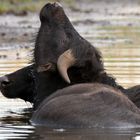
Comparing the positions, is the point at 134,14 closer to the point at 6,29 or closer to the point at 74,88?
the point at 6,29

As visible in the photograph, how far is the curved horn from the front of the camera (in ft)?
29.8

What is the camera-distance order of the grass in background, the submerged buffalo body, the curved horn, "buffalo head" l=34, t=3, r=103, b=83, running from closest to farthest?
1. the curved horn
2. "buffalo head" l=34, t=3, r=103, b=83
3. the submerged buffalo body
4. the grass in background

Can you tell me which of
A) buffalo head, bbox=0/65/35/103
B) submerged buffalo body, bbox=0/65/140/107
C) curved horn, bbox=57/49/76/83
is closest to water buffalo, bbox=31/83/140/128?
curved horn, bbox=57/49/76/83

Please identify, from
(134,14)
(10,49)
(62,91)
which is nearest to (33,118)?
(62,91)

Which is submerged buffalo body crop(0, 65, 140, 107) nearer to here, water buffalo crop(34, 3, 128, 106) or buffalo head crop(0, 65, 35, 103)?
buffalo head crop(0, 65, 35, 103)

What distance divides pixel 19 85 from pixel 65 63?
52.4 inches

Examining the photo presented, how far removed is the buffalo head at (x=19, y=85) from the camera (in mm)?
10219

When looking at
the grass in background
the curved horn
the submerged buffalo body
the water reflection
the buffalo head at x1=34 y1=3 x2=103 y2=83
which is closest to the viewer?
the water reflection

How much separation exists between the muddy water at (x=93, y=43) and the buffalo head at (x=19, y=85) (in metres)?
0.20

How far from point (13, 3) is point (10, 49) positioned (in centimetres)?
1552

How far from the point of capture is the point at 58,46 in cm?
938

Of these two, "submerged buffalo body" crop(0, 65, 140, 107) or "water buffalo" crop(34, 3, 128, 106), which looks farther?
"submerged buffalo body" crop(0, 65, 140, 107)

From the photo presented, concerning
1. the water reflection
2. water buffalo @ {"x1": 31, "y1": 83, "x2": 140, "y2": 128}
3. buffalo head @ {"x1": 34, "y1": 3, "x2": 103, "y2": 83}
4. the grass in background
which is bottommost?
the water reflection

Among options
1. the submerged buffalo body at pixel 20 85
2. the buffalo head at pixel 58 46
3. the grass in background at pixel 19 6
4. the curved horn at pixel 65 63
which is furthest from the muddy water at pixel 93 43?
the grass in background at pixel 19 6
